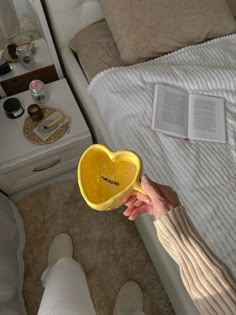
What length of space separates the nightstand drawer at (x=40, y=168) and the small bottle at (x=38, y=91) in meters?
0.27

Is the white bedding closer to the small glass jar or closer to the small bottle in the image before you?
the small bottle

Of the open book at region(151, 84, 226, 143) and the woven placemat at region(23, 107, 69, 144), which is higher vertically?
the open book at region(151, 84, 226, 143)

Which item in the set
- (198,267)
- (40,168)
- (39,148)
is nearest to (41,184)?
(40,168)

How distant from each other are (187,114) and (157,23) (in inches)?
15.5

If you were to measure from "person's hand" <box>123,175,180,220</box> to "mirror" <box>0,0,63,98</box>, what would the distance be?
93 cm

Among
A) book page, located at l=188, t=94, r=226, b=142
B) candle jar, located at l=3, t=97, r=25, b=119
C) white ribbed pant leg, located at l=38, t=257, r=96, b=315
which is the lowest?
white ribbed pant leg, located at l=38, t=257, r=96, b=315

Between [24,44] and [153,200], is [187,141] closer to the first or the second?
[153,200]

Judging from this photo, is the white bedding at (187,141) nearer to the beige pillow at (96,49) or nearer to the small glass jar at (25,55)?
the beige pillow at (96,49)

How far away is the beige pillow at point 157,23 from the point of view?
3.91 ft

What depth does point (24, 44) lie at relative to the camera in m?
1.41

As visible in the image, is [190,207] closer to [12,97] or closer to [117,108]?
[117,108]

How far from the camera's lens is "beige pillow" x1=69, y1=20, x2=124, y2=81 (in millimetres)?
1279

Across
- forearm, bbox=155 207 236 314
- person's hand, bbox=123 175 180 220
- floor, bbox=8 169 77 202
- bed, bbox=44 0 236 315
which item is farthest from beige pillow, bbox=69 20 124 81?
forearm, bbox=155 207 236 314

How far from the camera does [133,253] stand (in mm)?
1348
